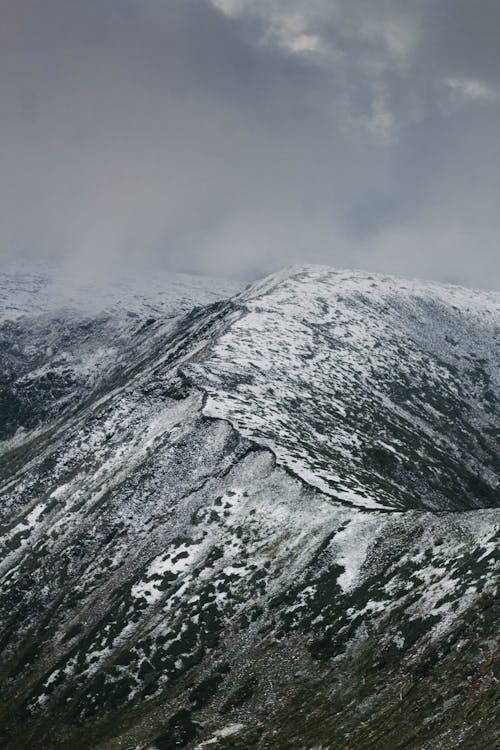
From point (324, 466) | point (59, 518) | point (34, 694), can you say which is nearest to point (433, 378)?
point (324, 466)

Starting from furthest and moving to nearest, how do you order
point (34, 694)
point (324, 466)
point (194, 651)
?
point (324, 466)
point (34, 694)
point (194, 651)

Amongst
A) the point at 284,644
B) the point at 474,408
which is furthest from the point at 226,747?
the point at 474,408

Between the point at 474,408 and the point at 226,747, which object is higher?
the point at 474,408

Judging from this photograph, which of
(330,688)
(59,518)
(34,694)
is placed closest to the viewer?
(330,688)

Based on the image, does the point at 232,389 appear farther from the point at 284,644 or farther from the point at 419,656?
the point at 419,656

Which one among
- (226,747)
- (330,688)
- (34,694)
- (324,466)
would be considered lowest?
(34,694)

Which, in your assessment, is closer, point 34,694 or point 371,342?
point 34,694

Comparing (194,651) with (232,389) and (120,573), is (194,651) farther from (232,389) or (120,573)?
(232,389)
